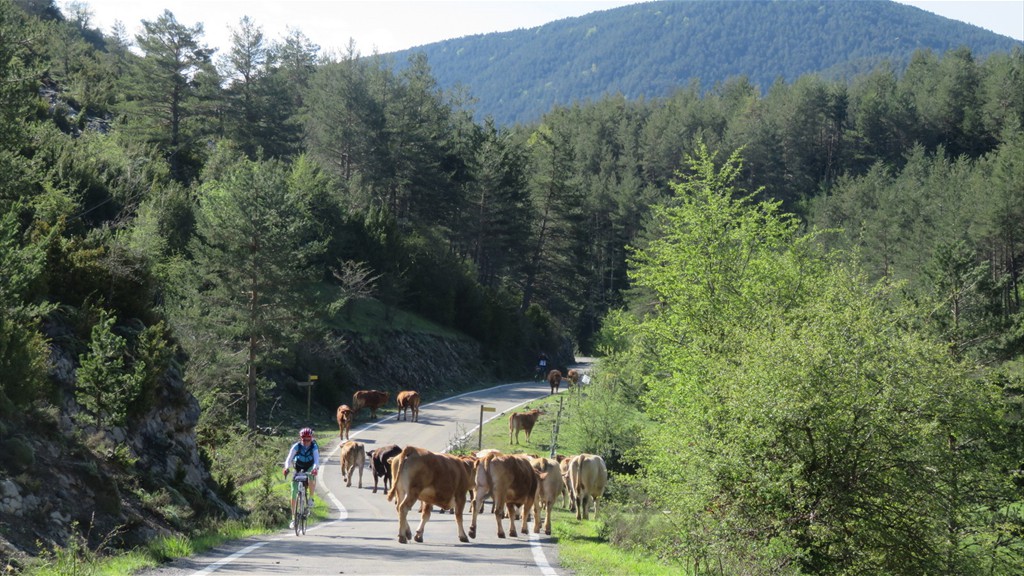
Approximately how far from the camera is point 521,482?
16125 millimetres

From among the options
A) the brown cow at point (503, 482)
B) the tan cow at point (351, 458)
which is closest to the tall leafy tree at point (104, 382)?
the brown cow at point (503, 482)

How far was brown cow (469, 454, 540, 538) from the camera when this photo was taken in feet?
51.3

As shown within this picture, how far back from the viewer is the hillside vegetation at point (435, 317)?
14.0 meters

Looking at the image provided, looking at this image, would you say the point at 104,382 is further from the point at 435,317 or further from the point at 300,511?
the point at 435,317

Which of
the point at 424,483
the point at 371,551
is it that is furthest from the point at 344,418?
the point at 371,551

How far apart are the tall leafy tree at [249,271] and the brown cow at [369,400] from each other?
6387 mm

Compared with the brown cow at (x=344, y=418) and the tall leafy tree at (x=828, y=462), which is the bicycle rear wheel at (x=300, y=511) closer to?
the tall leafy tree at (x=828, y=462)

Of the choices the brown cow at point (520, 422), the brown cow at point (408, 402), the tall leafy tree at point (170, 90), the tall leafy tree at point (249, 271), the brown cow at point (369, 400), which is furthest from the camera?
the tall leafy tree at point (170, 90)

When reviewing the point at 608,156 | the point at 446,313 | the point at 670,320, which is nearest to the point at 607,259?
the point at 608,156

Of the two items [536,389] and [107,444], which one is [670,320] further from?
[536,389]

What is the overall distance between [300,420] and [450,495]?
26.7 m

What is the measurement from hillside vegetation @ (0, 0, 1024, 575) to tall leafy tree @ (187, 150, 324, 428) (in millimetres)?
137

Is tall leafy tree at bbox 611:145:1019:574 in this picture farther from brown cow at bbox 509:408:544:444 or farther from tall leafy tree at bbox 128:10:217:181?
tall leafy tree at bbox 128:10:217:181

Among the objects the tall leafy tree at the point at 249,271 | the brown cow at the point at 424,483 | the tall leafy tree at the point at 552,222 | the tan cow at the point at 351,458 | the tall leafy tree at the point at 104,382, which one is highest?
the tall leafy tree at the point at 552,222
